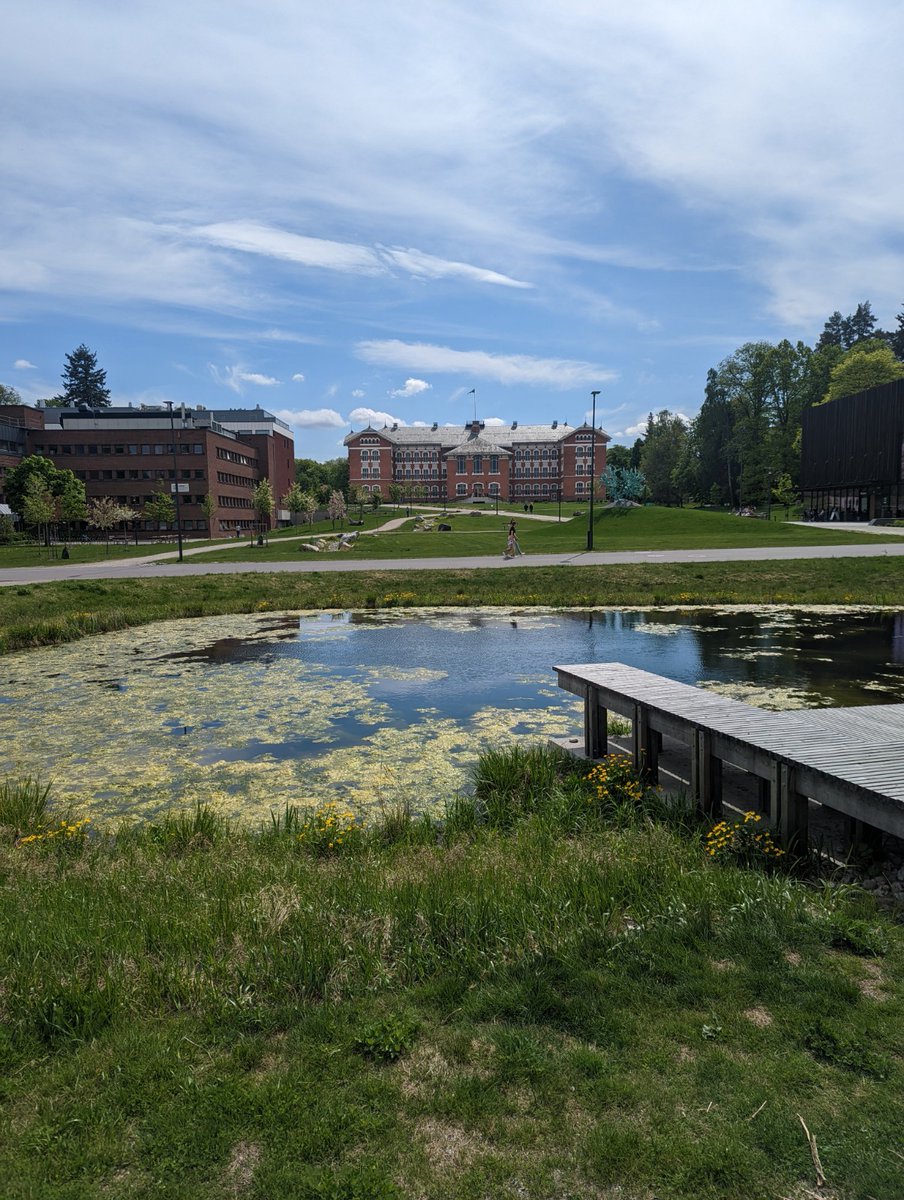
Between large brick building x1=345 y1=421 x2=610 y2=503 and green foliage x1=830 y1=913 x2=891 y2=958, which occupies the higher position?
large brick building x1=345 y1=421 x2=610 y2=503

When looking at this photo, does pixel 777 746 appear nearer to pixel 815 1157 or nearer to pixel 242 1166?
pixel 815 1157

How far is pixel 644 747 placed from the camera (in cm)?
824

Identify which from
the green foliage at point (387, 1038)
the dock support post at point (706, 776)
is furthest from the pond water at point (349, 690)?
the green foliage at point (387, 1038)

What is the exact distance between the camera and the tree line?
291ft

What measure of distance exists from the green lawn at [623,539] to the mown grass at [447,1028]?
36.7m

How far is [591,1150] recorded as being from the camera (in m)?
3.20

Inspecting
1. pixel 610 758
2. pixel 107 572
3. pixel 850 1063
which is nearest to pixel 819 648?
pixel 610 758

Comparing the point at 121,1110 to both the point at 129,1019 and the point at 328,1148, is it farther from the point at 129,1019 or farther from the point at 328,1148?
the point at 328,1148

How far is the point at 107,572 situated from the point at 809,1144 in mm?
37846

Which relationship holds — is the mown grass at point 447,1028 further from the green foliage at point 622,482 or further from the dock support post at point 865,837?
the green foliage at point 622,482

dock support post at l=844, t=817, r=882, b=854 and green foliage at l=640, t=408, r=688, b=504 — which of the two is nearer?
dock support post at l=844, t=817, r=882, b=854

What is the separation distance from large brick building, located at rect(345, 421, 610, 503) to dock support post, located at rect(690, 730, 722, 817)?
139m

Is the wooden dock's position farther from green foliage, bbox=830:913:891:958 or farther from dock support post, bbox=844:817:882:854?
green foliage, bbox=830:913:891:958

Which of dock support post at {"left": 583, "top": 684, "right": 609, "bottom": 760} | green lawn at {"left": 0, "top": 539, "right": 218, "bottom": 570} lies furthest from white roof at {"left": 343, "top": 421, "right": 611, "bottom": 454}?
dock support post at {"left": 583, "top": 684, "right": 609, "bottom": 760}
